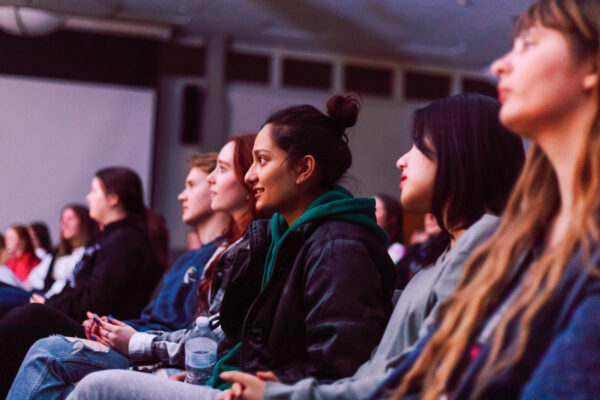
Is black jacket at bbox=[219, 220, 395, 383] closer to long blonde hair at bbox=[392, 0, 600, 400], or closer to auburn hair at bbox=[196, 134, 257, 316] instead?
long blonde hair at bbox=[392, 0, 600, 400]

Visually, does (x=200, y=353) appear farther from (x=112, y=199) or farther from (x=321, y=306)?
(x=112, y=199)

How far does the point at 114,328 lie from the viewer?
6.89 ft

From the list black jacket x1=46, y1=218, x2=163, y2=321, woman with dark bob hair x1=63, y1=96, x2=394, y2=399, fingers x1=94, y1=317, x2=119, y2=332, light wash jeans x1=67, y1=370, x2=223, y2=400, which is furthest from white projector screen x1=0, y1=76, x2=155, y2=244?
light wash jeans x1=67, y1=370, x2=223, y2=400

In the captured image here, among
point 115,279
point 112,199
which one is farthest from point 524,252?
point 112,199

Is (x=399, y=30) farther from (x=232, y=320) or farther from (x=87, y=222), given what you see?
(x=232, y=320)

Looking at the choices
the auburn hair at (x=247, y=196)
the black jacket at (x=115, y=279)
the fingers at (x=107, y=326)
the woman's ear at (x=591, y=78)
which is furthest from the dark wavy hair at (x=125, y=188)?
the woman's ear at (x=591, y=78)

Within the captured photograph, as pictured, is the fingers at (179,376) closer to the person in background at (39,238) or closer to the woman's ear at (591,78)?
the woman's ear at (591,78)

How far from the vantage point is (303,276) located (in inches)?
58.1

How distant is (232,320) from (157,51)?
6.71 m

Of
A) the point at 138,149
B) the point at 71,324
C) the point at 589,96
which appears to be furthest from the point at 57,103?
the point at 589,96

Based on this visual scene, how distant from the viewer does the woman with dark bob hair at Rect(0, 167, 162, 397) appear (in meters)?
2.28

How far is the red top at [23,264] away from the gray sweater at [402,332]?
4.45m

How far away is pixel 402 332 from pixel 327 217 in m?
0.37

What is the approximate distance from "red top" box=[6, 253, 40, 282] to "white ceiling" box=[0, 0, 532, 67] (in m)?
2.73
